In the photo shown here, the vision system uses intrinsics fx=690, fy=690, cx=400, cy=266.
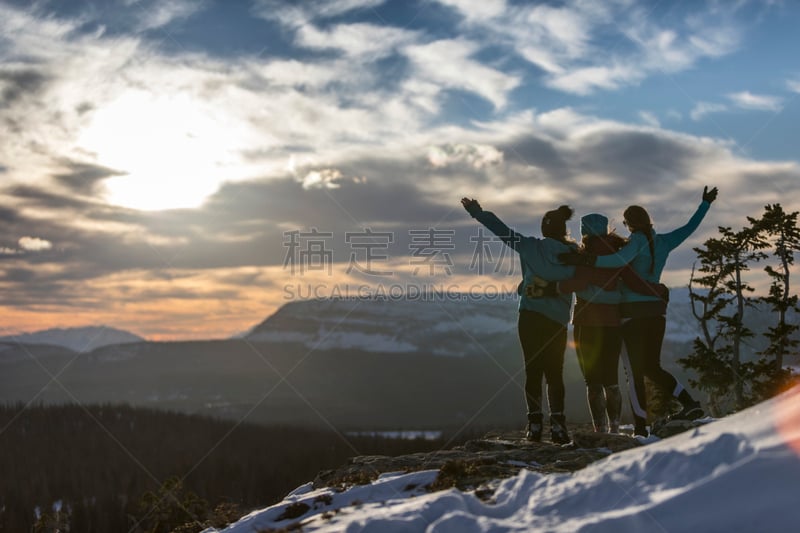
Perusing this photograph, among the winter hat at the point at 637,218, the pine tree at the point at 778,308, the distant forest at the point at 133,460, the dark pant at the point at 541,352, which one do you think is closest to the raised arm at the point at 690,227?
the winter hat at the point at 637,218

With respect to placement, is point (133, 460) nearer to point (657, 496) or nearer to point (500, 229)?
point (500, 229)

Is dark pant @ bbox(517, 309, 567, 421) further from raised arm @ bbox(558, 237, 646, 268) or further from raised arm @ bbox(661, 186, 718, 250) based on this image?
raised arm @ bbox(661, 186, 718, 250)

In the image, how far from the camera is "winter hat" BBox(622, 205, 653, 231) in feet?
33.8

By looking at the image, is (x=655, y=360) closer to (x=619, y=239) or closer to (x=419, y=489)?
(x=619, y=239)

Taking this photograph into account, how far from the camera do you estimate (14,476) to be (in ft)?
467

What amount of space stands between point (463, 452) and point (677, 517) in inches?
230

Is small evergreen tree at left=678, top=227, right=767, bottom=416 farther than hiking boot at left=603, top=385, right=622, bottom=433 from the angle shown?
Yes

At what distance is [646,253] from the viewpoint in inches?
407

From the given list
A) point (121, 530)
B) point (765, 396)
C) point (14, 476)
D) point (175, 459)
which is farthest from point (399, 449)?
point (765, 396)

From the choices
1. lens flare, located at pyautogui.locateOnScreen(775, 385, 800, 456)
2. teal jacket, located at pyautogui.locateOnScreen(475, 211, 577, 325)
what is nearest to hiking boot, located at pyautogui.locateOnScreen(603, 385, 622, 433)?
teal jacket, located at pyautogui.locateOnScreen(475, 211, 577, 325)

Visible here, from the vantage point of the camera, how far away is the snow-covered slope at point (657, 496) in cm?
491

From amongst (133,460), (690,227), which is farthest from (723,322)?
(133,460)

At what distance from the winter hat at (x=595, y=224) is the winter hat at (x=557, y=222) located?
0.32 m

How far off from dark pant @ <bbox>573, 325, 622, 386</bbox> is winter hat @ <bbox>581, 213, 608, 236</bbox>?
142 centimetres
